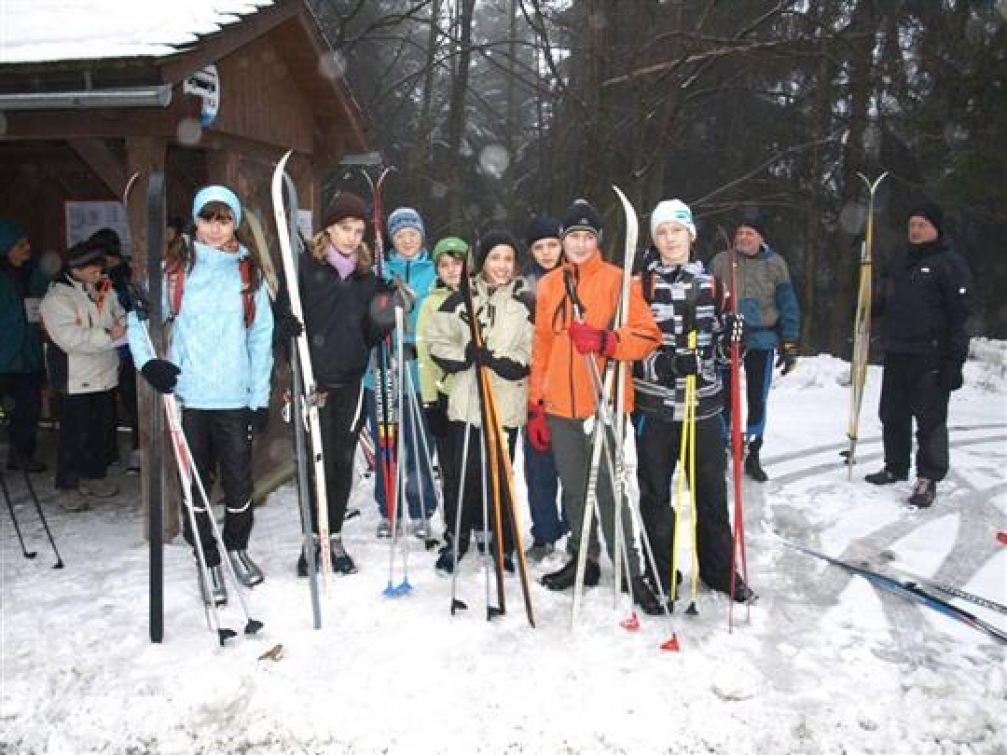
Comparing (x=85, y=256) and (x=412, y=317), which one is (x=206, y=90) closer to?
(x=85, y=256)

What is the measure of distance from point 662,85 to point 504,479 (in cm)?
970

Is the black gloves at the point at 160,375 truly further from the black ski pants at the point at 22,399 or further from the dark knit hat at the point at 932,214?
the dark knit hat at the point at 932,214

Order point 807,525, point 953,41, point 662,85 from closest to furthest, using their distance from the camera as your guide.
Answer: point 807,525
point 662,85
point 953,41

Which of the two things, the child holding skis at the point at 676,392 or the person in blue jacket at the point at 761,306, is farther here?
the person in blue jacket at the point at 761,306

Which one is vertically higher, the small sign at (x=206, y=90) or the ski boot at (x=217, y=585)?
the small sign at (x=206, y=90)

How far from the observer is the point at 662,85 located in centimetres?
1196

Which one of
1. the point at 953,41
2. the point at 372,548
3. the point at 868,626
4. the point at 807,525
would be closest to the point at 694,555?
the point at 868,626

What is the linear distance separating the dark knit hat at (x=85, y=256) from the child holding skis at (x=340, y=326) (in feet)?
A: 7.41

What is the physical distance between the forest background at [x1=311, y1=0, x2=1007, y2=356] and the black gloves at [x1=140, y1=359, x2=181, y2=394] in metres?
7.47

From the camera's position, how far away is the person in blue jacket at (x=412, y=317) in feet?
16.6

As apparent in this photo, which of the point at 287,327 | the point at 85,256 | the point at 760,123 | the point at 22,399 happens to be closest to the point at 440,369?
the point at 287,327

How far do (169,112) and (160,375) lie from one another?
6.84 ft

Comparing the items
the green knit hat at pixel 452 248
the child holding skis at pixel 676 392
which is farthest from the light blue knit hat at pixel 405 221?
the child holding skis at pixel 676 392

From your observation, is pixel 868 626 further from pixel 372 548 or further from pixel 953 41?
pixel 953 41
